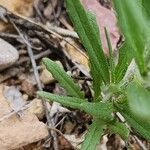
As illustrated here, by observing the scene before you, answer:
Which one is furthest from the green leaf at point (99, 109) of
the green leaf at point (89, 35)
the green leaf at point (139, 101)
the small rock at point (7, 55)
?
the small rock at point (7, 55)

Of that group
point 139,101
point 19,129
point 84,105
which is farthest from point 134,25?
point 19,129

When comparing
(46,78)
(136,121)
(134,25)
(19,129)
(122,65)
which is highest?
(134,25)

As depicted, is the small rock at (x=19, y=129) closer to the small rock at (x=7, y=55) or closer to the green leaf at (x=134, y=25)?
the small rock at (x=7, y=55)

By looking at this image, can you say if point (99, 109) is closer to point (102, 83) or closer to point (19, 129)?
point (102, 83)

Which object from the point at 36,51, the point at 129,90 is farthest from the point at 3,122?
the point at 129,90

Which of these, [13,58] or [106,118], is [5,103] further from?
[106,118]

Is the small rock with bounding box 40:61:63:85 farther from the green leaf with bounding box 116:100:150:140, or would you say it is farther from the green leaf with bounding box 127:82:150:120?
the green leaf with bounding box 127:82:150:120
